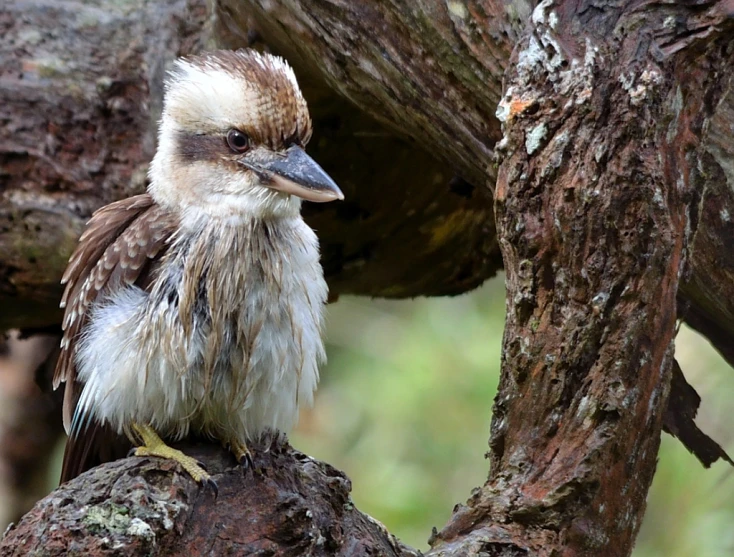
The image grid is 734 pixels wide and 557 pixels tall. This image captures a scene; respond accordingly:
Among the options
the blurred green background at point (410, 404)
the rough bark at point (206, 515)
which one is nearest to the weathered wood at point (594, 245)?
the rough bark at point (206, 515)

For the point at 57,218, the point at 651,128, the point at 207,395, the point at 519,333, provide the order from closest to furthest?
the point at 651,128 → the point at 519,333 → the point at 207,395 → the point at 57,218

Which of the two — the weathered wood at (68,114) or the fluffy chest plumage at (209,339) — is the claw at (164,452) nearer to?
the fluffy chest plumage at (209,339)

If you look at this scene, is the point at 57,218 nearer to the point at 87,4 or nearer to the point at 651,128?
the point at 87,4

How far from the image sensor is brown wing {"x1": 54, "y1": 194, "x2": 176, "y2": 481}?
2.55 meters

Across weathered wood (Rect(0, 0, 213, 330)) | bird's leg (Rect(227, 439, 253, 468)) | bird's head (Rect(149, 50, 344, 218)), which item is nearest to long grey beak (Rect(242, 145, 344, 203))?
bird's head (Rect(149, 50, 344, 218))

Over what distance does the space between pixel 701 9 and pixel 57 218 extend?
240cm

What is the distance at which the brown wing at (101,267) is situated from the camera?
8.36ft

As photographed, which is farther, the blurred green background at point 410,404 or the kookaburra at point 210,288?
the blurred green background at point 410,404

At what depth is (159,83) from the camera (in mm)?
3619

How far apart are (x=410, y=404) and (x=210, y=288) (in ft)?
8.13

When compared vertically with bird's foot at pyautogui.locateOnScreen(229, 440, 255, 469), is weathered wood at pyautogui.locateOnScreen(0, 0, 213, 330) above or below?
above

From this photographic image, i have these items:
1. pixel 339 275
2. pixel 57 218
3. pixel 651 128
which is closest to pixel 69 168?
pixel 57 218

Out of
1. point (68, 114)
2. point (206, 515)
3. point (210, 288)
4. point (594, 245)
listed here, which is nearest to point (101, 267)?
point (210, 288)

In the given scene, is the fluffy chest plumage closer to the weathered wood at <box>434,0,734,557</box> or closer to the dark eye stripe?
the dark eye stripe
